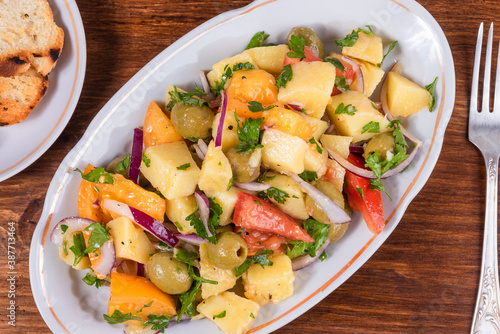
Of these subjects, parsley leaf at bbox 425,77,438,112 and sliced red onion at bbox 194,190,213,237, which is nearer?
sliced red onion at bbox 194,190,213,237

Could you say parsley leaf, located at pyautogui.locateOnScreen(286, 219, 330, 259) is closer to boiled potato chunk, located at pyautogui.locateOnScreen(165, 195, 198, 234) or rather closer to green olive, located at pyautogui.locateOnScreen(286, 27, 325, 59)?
boiled potato chunk, located at pyautogui.locateOnScreen(165, 195, 198, 234)

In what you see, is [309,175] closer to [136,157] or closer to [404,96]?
[404,96]

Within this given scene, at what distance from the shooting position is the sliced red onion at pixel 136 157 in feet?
6.79

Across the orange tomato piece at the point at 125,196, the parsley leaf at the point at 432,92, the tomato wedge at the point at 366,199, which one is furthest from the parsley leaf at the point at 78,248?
the parsley leaf at the point at 432,92

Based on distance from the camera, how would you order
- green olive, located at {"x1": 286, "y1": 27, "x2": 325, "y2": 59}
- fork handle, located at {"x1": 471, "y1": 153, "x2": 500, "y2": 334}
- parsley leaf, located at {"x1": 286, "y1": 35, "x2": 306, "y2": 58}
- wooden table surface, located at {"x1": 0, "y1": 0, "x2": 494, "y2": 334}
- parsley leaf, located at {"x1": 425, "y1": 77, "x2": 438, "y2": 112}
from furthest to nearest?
fork handle, located at {"x1": 471, "y1": 153, "x2": 500, "y2": 334}, wooden table surface, located at {"x1": 0, "y1": 0, "x2": 494, "y2": 334}, parsley leaf, located at {"x1": 425, "y1": 77, "x2": 438, "y2": 112}, green olive, located at {"x1": 286, "y1": 27, "x2": 325, "y2": 59}, parsley leaf, located at {"x1": 286, "y1": 35, "x2": 306, "y2": 58}

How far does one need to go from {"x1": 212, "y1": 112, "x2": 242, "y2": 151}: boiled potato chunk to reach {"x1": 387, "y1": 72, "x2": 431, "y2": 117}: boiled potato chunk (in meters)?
0.87

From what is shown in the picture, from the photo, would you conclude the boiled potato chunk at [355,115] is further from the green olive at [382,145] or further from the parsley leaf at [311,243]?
the parsley leaf at [311,243]

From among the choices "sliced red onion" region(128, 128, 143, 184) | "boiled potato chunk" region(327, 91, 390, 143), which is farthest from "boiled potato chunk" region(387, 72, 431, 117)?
"sliced red onion" region(128, 128, 143, 184)

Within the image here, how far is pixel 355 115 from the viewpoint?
2.04m

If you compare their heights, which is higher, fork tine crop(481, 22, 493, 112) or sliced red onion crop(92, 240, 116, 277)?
fork tine crop(481, 22, 493, 112)

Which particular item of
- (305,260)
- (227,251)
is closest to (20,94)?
(227,251)

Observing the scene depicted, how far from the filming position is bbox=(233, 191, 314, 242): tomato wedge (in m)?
1.97

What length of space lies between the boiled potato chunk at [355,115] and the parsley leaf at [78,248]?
55.6 inches

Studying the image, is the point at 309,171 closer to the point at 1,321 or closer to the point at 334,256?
the point at 334,256
